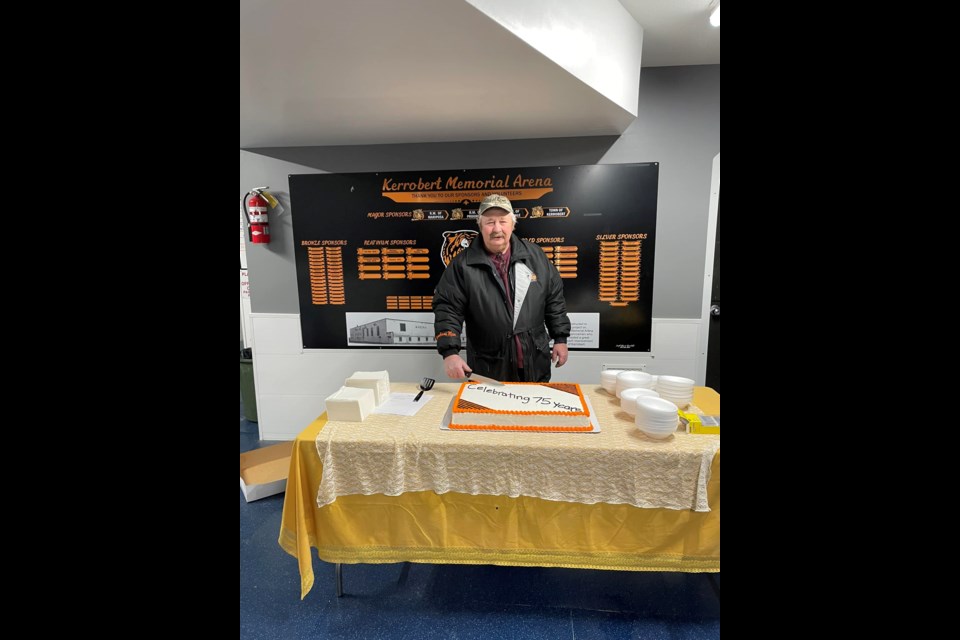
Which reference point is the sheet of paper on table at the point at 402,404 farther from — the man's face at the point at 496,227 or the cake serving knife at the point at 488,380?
the man's face at the point at 496,227

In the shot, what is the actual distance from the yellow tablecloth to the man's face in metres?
1.25

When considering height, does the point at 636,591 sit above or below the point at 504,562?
below

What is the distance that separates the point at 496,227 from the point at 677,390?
1.24 m

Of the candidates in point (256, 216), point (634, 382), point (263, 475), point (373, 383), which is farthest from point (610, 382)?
point (256, 216)

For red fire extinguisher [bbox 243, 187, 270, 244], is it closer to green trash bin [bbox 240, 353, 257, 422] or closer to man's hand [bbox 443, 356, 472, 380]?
green trash bin [bbox 240, 353, 257, 422]

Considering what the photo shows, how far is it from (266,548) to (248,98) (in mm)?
2195

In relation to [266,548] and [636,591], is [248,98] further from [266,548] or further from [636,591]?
[636,591]

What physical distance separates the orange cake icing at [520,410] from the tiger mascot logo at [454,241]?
1.40 m

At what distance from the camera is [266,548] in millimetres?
1875

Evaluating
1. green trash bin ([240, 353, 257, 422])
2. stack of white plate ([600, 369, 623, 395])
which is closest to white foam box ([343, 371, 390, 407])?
stack of white plate ([600, 369, 623, 395])

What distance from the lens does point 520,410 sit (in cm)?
134
